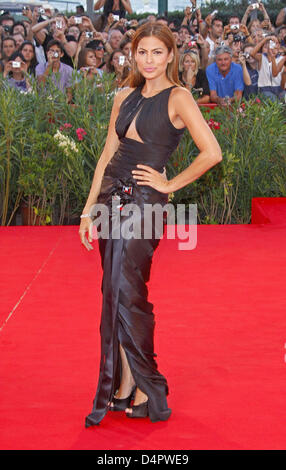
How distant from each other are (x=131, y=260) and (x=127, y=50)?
8.19 meters

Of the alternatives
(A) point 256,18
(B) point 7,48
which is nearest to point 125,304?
(B) point 7,48

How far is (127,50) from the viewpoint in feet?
34.9

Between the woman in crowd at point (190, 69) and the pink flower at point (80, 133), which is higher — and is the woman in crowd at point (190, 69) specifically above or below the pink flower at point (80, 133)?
above

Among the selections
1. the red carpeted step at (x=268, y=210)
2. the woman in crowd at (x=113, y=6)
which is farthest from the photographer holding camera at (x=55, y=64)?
the red carpeted step at (x=268, y=210)

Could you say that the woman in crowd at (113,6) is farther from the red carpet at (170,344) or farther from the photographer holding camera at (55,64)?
the red carpet at (170,344)

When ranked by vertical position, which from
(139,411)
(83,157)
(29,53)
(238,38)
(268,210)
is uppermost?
(238,38)

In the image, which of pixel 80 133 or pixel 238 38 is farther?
pixel 238 38

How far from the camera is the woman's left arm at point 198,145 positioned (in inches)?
109

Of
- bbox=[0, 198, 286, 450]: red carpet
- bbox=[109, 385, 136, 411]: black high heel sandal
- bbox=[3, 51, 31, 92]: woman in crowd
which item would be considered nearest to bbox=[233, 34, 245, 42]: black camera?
bbox=[3, 51, 31, 92]: woman in crowd

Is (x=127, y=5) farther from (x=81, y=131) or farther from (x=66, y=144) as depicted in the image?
(x=66, y=144)

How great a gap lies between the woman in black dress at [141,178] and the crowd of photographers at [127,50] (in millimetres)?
6610

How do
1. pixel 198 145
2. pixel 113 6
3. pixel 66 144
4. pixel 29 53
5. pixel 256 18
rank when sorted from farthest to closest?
pixel 256 18 → pixel 113 6 → pixel 29 53 → pixel 66 144 → pixel 198 145

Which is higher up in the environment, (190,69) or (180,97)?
(180,97)
